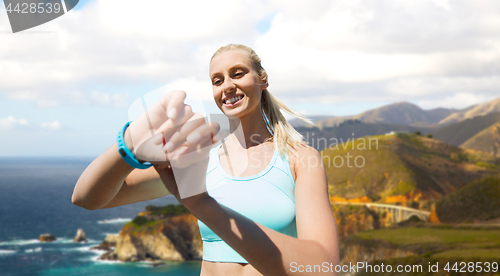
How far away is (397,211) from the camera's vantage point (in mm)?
66500

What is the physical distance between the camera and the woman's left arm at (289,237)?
125 cm

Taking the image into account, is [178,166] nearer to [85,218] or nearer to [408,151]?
[408,151]

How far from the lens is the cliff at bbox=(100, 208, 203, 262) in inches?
2487

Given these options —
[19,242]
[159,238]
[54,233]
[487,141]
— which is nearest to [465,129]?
[487,141]

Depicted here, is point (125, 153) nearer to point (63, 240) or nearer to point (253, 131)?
point (253, 131)

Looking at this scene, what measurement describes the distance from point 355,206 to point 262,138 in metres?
68.5

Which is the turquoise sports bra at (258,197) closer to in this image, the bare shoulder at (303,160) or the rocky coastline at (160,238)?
the bare shoulder at (303,160)

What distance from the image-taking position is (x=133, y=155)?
1185 millimetres

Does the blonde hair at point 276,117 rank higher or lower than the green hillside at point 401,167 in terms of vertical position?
lower

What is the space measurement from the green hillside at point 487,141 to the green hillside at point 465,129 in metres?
5.16

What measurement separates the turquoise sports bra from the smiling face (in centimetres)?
29

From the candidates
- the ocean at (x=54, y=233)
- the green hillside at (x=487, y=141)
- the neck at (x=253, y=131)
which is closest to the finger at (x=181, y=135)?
the neck at (x=253, y=131)

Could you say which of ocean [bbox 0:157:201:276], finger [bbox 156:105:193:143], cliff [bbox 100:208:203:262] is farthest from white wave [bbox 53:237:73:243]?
finger [bbox 156:105:193:143]

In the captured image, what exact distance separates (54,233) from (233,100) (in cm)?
9930
